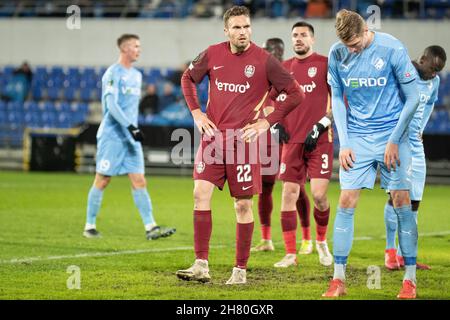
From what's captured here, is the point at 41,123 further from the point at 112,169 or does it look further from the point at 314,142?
the point at 314,142

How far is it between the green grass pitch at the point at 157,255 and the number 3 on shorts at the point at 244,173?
0.97 m

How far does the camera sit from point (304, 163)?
414 inches

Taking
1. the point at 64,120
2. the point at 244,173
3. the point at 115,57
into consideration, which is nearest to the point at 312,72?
the point at 244,173

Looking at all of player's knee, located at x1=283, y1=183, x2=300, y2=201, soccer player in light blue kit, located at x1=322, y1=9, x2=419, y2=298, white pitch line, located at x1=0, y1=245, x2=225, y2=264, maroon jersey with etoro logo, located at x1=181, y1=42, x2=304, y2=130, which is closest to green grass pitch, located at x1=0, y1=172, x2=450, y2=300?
white pitch line, located at x1=0, y1=245, x2=225, y2=264

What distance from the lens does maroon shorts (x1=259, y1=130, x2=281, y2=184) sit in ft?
36.6

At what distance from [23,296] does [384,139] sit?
330 cm

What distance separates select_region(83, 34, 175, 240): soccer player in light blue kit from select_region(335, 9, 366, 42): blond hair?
17.0 feet

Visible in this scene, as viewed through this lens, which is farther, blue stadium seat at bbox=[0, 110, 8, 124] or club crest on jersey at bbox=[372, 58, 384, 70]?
blue stadium seat at bbox=[0, 110, 8, 124]

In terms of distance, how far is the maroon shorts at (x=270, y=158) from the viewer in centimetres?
1115

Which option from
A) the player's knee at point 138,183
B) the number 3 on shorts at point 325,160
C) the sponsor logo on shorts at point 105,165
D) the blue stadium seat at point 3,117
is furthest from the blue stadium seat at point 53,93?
the number 3 on shorts at point 325,160

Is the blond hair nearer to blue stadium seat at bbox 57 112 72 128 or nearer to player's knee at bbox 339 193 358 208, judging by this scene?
player's knee at bbox 339 193 358 208

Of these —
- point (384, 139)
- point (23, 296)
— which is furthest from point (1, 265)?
point (384, 139)

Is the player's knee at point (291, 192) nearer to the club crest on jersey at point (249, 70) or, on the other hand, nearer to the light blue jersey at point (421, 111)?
the light blue jersey at point (421, 111)
